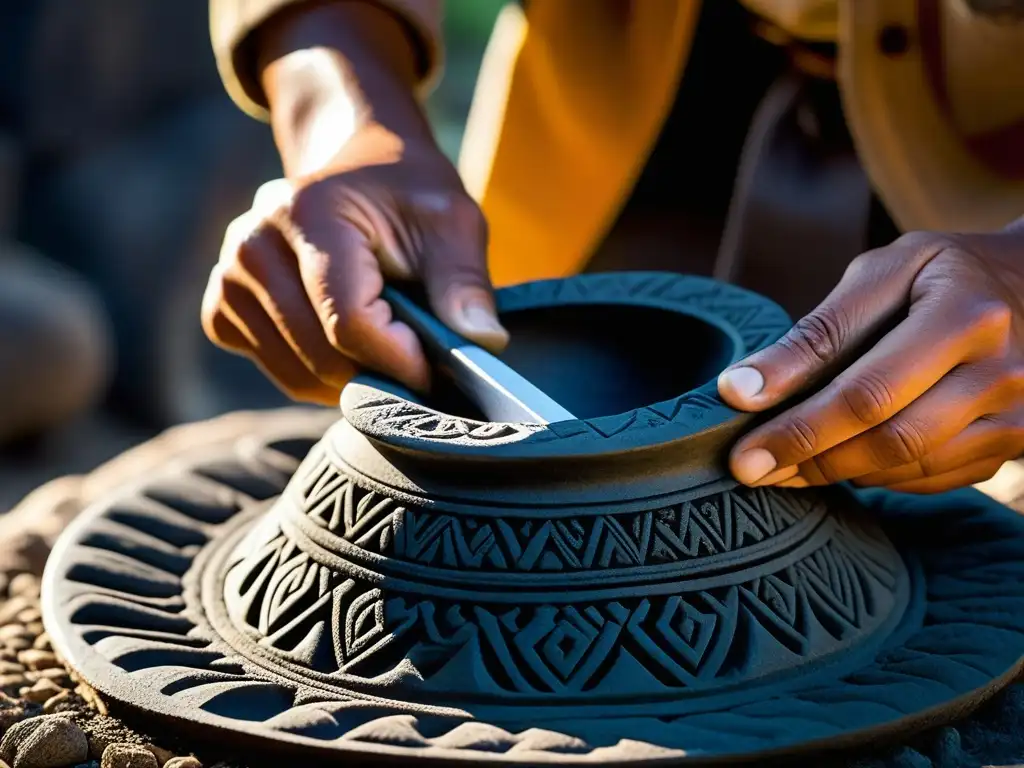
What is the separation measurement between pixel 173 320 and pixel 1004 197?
479cm

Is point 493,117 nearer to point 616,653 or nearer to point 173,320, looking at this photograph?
point 616,653

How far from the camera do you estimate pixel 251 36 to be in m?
2.55

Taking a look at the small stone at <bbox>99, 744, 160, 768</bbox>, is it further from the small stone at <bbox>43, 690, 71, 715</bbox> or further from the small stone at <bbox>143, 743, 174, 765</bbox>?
the small stone at <bbox>43, 690, 71, 715</bbox>

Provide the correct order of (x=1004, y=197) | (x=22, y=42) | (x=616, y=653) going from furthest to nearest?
(x=22, y=42) → (x=1004, y=197) → (x=616, y=653)

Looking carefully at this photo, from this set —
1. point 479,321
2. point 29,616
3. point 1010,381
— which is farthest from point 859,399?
point 29,616

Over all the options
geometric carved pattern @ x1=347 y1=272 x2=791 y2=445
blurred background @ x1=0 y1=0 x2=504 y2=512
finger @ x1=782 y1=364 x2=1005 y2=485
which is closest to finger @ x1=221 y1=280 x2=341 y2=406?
geometric carved pattern @ x1=347 y1=272 x2=791 y2=445

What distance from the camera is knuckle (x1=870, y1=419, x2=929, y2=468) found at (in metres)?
1.65

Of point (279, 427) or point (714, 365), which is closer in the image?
point (714, 365)

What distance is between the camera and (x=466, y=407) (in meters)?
1.85

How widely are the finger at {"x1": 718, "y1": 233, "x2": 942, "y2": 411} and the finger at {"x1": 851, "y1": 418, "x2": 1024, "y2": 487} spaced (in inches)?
7.7

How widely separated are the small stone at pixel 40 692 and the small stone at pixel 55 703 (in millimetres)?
18

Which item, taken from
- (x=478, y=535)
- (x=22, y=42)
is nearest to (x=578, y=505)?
(x=478, y=535)

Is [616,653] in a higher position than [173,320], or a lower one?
higher

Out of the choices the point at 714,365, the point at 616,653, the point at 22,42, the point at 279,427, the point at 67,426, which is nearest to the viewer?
the point at 616,653
